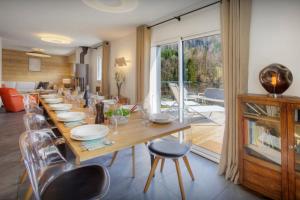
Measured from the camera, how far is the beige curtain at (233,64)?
76.2 inches

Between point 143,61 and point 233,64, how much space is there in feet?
6.55

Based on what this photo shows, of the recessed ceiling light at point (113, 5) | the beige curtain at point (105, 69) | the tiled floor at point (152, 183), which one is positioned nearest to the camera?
the tiled floor at point (152, 183)

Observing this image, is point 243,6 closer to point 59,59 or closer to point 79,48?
point 79,48

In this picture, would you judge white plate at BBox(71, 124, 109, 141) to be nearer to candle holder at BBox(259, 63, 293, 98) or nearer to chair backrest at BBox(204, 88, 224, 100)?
candle holder at BBox(259, 63, 293, 98)

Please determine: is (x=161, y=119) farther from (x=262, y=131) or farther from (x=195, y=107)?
(x=195, y=107)

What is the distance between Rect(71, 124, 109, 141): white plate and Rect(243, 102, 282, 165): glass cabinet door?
5.03 feet

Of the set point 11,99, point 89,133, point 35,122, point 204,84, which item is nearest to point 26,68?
point 11,99

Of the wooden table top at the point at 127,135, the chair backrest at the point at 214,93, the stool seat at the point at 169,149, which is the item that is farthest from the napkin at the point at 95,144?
the chair backrest at the point at 214,93

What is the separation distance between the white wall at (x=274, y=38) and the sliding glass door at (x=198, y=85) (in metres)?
0.63

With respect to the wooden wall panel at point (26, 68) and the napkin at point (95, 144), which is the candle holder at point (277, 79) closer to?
Answer: the napkin at point (95, 144)

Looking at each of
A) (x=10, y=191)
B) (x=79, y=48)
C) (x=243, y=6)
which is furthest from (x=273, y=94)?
(x=79, y=48)

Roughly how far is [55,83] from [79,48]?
3.45 meters

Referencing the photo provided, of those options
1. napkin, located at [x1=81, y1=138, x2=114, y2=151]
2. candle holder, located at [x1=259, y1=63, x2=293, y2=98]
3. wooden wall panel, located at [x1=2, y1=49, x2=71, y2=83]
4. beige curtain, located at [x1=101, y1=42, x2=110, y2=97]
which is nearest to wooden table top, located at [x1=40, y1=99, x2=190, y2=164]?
napkin, located at [x1=81, y1=138, x2=114, y2=151]

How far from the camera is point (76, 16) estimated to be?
327cm
